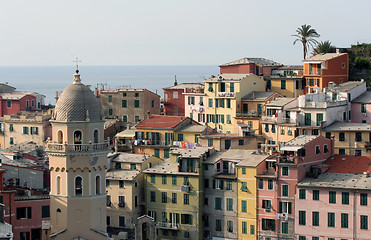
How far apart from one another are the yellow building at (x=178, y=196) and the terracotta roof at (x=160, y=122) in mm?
10482

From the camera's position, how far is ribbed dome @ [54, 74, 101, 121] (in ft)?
181

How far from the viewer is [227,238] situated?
81188mm

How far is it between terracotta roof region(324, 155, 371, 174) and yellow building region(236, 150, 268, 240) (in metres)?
5.58

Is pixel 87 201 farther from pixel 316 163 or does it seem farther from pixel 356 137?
pixel 356 137

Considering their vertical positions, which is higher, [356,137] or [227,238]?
[356,137]

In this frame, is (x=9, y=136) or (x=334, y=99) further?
(x=9, y=136)

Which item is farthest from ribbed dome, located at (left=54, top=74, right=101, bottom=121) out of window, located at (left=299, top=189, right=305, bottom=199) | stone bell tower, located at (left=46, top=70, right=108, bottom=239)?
window, located at (left=299, top=189, right=305, bottom=199)

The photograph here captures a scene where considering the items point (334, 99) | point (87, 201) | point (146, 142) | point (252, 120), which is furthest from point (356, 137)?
point (87, 201)

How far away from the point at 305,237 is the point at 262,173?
6369 millimetres

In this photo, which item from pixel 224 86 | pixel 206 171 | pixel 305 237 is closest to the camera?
pixel 305 237

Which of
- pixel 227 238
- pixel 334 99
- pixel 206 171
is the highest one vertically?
pixel 334 99

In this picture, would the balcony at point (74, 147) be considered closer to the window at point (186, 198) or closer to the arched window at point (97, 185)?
the arched window at point (97, 185)

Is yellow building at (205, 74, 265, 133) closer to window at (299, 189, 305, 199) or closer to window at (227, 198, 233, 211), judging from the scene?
window at (227, 198, 233, 211)

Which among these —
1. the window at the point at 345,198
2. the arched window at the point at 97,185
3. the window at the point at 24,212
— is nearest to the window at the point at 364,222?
the window at the point at 345,198
